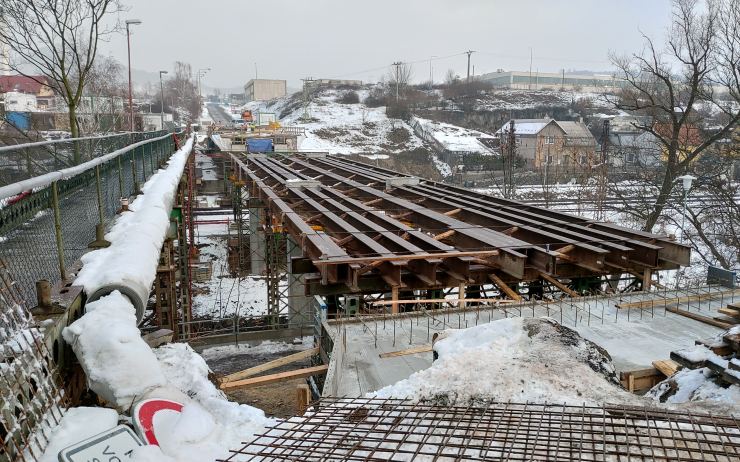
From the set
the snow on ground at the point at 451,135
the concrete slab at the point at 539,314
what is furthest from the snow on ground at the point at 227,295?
the snow on ground at the point at 451,135

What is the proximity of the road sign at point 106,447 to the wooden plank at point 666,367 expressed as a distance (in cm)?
598

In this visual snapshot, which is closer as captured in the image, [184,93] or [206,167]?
[206,167]

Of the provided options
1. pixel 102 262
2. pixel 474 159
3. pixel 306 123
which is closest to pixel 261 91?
pixel 306 123

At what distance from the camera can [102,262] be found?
537 centimetres

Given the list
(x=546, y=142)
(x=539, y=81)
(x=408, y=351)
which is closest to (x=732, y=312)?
(x=408, y=351)

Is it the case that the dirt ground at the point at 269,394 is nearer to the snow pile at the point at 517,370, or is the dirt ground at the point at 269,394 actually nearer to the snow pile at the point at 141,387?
the snow pile at the point at 517,370

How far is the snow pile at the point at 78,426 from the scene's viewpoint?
3.26 m

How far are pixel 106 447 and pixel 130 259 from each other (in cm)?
251

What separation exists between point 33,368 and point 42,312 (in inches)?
30.8

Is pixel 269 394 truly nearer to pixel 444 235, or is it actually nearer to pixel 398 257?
pixel 444 235

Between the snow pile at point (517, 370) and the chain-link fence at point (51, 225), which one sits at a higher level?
the chain-link fence at point (51, 225)

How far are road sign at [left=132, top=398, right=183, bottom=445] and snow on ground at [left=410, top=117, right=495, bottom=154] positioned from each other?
212 ft

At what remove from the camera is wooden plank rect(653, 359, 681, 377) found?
6.43 m

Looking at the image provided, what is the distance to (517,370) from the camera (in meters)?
5.30
